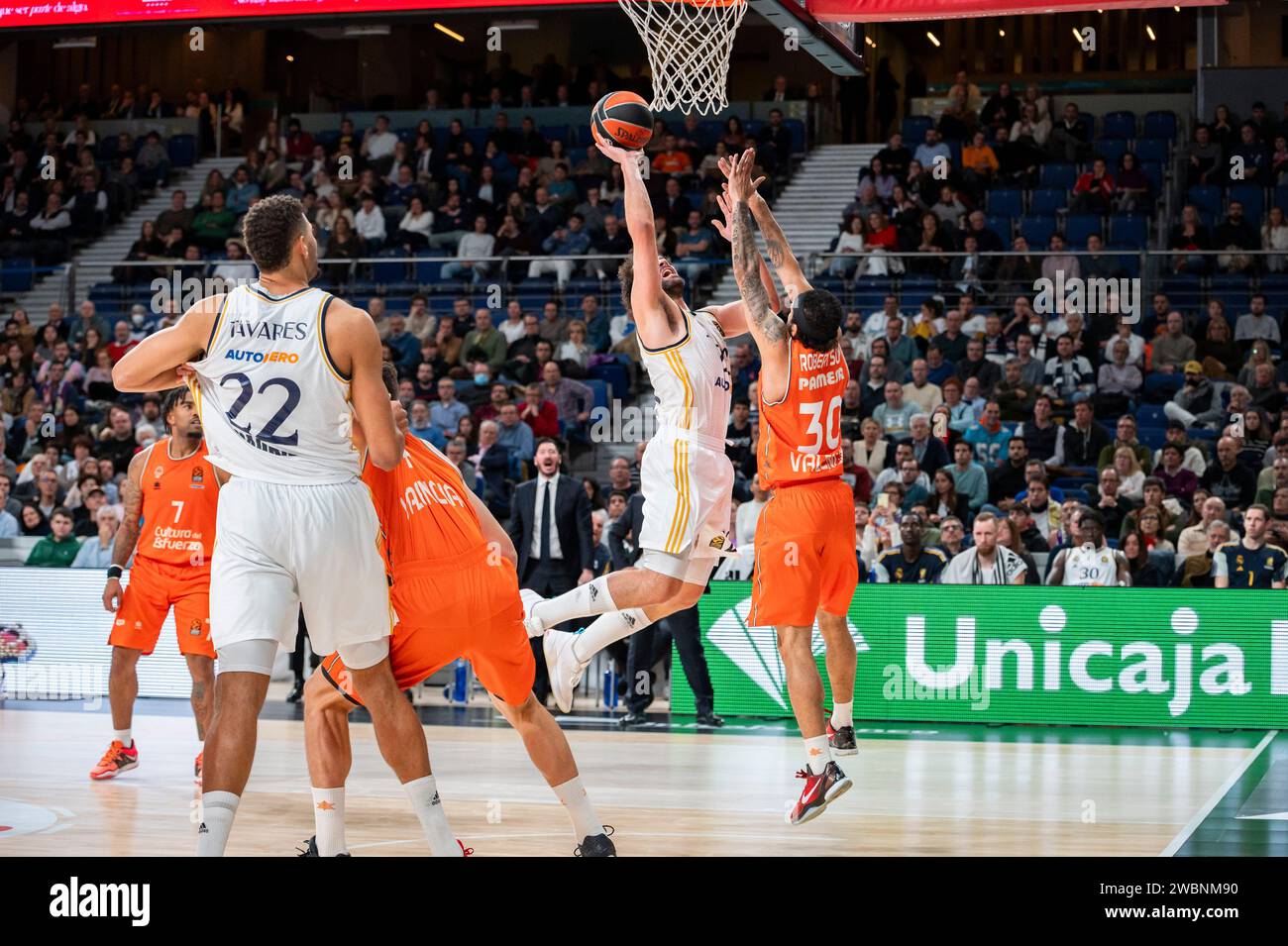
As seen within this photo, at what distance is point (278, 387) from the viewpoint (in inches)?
193

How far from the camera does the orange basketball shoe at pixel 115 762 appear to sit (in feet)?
27.6

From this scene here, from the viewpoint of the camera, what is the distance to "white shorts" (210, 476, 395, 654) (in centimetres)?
484

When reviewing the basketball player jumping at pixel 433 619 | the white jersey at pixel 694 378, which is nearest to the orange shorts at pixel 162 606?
the white jersey at pixel 694 378

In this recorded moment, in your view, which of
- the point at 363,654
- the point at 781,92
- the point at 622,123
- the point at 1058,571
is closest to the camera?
the point at 363,654

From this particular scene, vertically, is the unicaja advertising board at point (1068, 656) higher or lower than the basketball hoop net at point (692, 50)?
lower

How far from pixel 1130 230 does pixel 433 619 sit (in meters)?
13.8

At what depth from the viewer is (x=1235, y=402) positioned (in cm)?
1428

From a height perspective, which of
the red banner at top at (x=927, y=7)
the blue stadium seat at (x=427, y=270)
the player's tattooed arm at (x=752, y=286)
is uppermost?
the red banner at top at (x=927, y=7)

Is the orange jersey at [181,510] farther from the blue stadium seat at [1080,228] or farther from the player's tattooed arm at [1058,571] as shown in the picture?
the blue stadium seat at [1080,228]

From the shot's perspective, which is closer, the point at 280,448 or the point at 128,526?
the point at 280,448

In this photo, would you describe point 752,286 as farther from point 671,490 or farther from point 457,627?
point 457,627

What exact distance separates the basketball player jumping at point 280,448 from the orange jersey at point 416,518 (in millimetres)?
376
